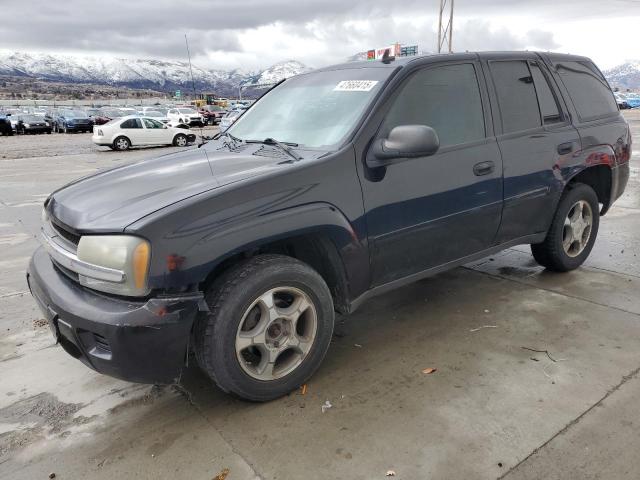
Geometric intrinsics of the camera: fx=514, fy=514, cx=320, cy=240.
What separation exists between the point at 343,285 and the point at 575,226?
8.31 ft

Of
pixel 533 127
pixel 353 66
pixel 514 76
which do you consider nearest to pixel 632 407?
pixel 533 127

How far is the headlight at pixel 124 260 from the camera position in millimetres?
2242

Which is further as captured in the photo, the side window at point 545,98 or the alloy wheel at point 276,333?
the side window at point 545,98

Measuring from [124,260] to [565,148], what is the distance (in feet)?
11.0

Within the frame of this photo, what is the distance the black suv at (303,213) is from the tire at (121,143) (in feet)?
63.3

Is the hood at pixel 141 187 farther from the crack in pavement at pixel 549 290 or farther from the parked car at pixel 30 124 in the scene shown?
the parked car at pixel 30 124

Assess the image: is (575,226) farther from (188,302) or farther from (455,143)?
(188,302)

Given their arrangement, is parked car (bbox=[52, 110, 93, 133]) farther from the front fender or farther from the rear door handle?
the front fender

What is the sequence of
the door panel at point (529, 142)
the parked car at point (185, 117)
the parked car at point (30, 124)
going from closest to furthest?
the door panel at point (529, 142) → the parked car at point (30, 124) → the parked car at point (185, 117)

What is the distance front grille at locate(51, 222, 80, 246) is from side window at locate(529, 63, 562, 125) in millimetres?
3313

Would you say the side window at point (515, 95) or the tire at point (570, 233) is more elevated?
the side window at point (515, 95)

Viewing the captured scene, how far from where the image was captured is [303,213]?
264 cm

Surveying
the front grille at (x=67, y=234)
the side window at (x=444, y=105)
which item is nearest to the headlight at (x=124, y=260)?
the front grille at (x=67, y=234)

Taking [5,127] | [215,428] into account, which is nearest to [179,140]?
[5,127]
